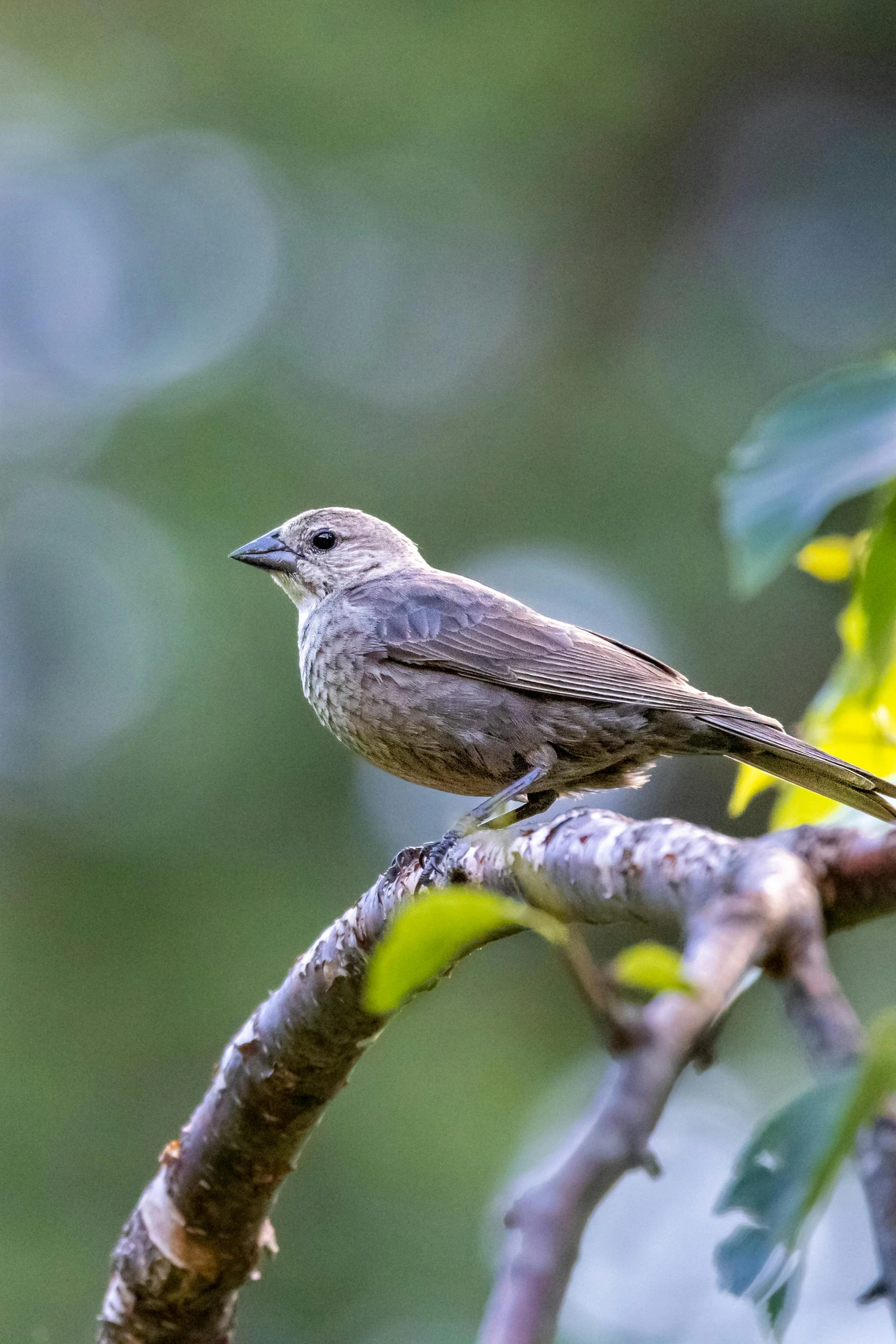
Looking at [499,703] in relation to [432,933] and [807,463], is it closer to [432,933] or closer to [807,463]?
[807,463]

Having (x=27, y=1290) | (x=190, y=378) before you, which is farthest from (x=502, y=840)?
(x=190, y=378)

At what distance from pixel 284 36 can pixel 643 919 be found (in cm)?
901

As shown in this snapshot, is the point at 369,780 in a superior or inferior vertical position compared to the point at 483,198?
inferior

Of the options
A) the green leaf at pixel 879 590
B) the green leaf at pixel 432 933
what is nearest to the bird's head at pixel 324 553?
the green leaf at pixel 879 590

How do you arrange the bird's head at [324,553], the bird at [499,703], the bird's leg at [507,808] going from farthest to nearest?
1. the bird's head at [324,553]
2. the bird at [499,703]
3. the bird's leg at [507,808]

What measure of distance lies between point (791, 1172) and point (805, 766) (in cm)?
227

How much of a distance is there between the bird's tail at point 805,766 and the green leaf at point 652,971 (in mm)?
1487

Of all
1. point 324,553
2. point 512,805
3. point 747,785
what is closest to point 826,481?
point 747,785

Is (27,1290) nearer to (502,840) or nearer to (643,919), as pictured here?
(502,840)

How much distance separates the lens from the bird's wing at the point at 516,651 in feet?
13.3

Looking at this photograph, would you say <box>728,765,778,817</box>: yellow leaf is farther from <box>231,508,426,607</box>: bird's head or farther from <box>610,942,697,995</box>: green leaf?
<box>231,508,426,607</box>: bird's head

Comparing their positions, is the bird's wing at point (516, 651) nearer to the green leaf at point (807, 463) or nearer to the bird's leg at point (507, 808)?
the bird's leg at point (507, 808)

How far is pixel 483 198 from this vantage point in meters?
9.62

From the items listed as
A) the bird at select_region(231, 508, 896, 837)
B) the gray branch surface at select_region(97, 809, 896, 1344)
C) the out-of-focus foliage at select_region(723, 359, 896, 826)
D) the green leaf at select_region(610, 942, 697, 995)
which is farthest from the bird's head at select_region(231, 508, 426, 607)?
Result: the green leaf at select_region(610, 942, 697, 995)
